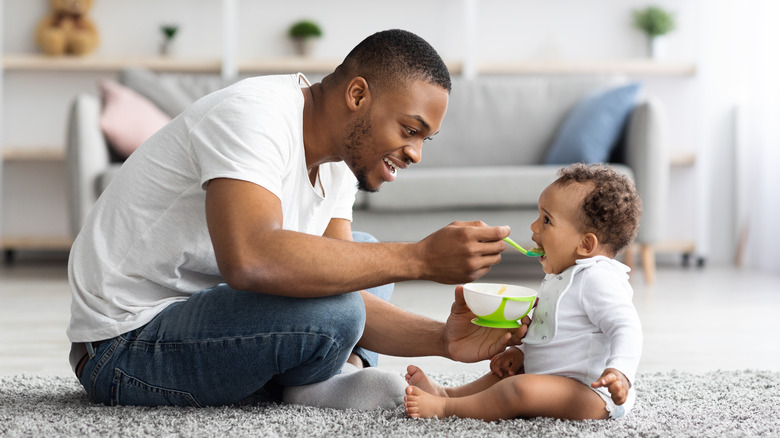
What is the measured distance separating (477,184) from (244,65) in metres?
1.69

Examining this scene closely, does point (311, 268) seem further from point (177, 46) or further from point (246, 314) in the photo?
point (177, 46)

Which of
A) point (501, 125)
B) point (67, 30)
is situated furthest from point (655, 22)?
point (67, 30)

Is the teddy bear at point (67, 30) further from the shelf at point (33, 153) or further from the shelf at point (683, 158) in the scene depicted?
the shelf at point (683, 158)

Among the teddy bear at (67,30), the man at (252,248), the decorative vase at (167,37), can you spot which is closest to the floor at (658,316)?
the man at (252,248)

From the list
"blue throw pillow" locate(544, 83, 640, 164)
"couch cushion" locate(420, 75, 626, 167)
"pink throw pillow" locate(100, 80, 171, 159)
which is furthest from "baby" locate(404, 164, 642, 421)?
"couch cushion" locate(420, 75, 626, 167)

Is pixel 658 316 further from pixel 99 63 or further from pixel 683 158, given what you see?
pixel 99 63

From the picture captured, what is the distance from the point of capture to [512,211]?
3.41 metres

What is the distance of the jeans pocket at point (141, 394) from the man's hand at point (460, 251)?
47 cm

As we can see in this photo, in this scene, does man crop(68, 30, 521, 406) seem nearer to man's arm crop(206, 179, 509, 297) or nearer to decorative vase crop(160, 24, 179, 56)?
man's arm crop(206, 179, 509, 297)

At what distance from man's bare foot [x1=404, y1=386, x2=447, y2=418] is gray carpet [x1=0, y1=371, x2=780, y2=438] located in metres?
0.02

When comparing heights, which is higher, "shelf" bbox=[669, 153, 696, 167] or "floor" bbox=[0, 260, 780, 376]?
"shelf" bbox=[669, 153, 696, 167]

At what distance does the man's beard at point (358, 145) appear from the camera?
4.56 feet

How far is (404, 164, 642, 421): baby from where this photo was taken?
132 cm

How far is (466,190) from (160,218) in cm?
216
